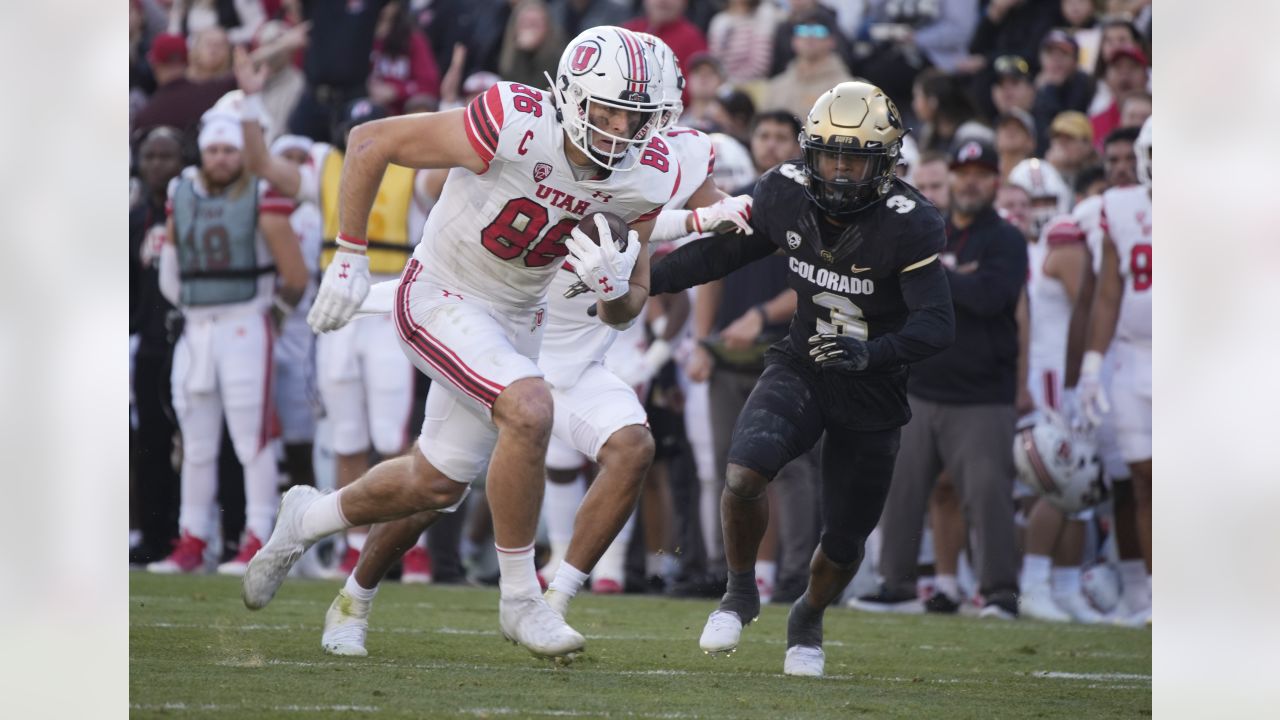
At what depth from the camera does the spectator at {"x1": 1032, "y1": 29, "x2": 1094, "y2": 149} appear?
10852mm

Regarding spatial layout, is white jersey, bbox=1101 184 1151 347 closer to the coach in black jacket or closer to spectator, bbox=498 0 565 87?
the coach in black jacket

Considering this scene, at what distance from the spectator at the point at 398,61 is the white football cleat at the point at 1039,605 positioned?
550 centimetres

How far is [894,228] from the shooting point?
5633 millimetres

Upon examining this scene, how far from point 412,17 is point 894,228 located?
787 cm

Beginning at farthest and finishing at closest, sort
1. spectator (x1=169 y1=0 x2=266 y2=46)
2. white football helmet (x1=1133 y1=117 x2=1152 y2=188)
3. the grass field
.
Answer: spectator (x1=169 y1=0 x2=266 y2=46)
white football helmet (x1=1133 y1=117 x2=1152 y2=188)
the grass field

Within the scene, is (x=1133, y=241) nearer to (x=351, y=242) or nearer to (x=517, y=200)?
(x=517, y=200)

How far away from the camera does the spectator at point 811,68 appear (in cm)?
1064

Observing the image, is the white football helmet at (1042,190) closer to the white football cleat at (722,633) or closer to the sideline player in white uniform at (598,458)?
the sideline player in white uniform at (598,458)

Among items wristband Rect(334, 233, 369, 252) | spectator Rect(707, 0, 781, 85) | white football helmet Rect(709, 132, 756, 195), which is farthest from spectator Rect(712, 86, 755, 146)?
wristband Rect(334, 233, 369, 252)

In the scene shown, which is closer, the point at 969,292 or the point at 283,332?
the point at 969,292

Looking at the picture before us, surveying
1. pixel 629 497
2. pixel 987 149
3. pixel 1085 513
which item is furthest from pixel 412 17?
pixel 629 497

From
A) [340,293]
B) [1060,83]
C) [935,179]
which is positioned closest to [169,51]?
[935,179]

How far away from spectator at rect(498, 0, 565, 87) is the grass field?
4.25 meters
